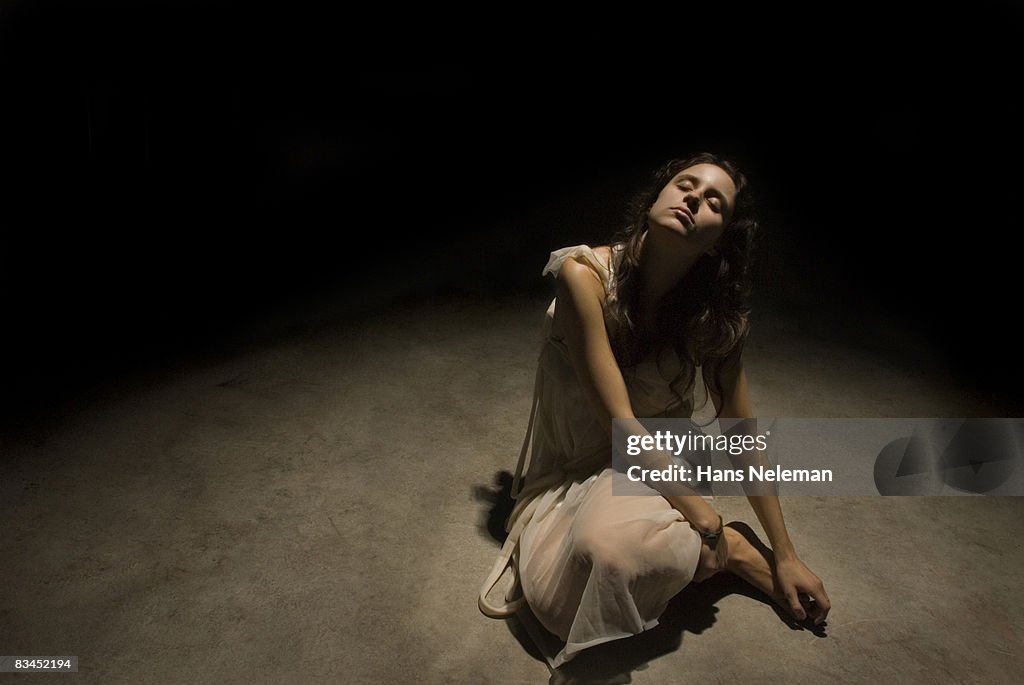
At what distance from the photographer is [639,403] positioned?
206cm

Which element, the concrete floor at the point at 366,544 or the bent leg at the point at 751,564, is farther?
the bent leg at the point at 751,564

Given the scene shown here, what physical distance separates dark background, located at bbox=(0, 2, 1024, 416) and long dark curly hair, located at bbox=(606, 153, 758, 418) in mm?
2036

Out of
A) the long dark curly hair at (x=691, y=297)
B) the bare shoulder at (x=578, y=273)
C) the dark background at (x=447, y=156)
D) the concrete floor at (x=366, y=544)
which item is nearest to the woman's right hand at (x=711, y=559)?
the concrete floor at (x=366, y=544)

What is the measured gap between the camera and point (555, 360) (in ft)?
6.98

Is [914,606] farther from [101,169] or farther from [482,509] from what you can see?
[101,169]

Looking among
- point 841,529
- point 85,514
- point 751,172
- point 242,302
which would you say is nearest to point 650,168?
point 751,172

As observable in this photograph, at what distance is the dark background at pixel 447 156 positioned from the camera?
10.7ft

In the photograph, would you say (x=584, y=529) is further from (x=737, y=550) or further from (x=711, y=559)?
(x=737, y=550)

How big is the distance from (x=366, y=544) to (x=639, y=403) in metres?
0.86

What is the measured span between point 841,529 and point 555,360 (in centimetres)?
105

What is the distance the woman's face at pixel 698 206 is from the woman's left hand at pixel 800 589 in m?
0.86

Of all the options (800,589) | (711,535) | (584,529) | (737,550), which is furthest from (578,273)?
(800,589)

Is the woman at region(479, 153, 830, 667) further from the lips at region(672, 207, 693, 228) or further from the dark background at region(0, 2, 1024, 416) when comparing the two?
the dark background at region(0, 2, 1024, 416)

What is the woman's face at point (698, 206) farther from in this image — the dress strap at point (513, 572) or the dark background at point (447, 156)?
the dark background at point (447, 156)
